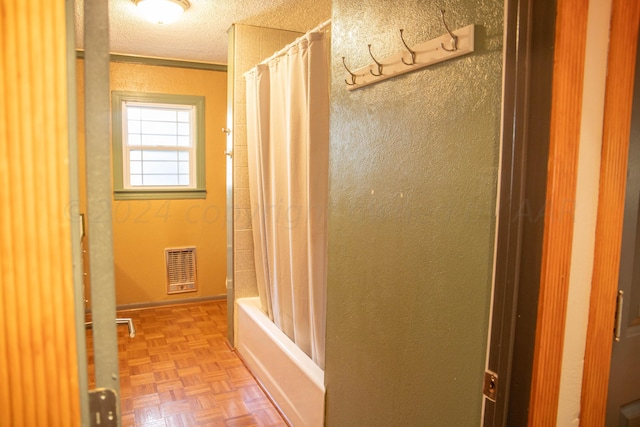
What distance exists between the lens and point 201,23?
2875 millimetres

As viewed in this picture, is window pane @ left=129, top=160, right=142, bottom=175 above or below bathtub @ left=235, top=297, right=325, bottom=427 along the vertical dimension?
above

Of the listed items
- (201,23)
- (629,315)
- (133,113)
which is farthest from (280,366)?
(133,113)

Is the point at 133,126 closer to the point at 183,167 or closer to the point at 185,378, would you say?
the point at 183,167

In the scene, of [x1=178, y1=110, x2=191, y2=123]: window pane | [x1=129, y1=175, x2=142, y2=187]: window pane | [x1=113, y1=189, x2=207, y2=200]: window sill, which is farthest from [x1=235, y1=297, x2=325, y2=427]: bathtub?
[x1=178, y1=110, x2=191, y2=123]: window pane

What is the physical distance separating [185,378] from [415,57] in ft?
8.12

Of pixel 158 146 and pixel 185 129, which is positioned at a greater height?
pixel 185 129

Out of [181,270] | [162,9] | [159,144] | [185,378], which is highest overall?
[162,9]

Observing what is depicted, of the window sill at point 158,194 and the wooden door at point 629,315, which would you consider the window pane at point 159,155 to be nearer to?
the window sill at point 158,194

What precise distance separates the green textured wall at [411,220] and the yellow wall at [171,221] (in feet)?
8.94

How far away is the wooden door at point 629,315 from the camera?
946 millimetres

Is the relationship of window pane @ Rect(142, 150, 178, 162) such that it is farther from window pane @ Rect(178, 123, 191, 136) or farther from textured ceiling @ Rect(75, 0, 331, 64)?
textured ceiling @ Rect(75, 0, 331, 64)

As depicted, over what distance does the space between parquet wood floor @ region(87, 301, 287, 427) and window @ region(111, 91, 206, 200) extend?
4.04 feet

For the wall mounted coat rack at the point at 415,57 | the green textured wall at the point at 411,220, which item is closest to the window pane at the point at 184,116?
the green textured wall at the point at 411,220

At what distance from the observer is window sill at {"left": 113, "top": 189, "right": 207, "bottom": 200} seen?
3.81 meters
